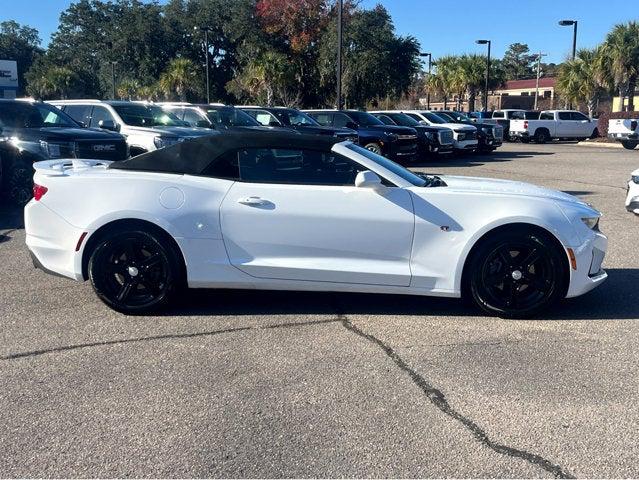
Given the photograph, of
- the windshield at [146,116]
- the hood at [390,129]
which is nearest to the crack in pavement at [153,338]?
the windshield at [146,116]

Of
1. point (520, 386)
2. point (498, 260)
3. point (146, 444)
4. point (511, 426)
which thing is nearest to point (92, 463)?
point (146, 444)

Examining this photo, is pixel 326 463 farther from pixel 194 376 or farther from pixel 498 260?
pixel 498 260

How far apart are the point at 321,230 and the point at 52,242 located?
2305 millimetres

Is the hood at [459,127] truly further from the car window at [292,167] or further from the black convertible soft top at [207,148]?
the car window at [292,167]

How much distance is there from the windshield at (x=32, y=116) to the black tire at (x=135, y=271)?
23.4 feet

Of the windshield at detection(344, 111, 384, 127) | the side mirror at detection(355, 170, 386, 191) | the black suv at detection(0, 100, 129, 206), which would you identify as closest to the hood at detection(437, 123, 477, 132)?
the windshield at detection(344, 111, 384, 127)

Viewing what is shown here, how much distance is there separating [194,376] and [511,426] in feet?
6.47

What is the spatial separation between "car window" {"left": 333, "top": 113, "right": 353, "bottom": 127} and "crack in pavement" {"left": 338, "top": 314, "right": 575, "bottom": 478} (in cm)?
1539

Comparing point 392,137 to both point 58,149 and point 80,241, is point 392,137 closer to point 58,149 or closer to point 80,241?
point 58,149

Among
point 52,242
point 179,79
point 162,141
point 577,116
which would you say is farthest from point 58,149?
point 179,79

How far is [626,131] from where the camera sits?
26656mm

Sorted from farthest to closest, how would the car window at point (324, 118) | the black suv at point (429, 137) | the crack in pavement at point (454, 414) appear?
the black suv at point (429, 137) < the car window at point (324, 118) < the crack in pavement at point (454, 414)

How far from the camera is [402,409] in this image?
3672 mm

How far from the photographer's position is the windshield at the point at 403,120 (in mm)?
22203
